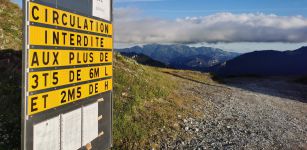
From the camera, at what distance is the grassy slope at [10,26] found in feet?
72.9

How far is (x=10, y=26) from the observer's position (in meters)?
24.9

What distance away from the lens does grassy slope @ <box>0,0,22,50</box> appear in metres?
22.2

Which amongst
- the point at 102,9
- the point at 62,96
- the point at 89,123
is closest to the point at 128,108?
the point at 89,123

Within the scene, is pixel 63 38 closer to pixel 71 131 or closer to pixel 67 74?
pixel 67 74

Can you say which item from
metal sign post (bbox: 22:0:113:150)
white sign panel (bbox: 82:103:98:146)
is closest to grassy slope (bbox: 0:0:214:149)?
metal sign post (bbox: 22:0:113:150)

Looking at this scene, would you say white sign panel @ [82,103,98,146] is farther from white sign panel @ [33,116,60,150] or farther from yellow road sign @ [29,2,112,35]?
yellow road sign @ [29,2,112,35]

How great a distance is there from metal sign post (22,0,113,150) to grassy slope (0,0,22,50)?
13757mm

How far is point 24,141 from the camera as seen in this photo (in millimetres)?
6516

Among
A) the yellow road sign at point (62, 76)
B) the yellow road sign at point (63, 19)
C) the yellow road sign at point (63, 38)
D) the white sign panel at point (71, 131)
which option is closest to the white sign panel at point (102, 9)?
the yellow road sign at point (63, 19)

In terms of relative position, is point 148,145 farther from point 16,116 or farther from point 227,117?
point 227,117

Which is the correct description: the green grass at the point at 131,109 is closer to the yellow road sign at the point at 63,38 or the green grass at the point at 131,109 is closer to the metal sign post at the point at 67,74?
the metal sign post at the point at 67,74

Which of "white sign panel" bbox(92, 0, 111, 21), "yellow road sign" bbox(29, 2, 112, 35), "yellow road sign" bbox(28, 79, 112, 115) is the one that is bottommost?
"yellow road sign" bbox(28, 79, 112, 115)

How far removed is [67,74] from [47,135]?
1.59m

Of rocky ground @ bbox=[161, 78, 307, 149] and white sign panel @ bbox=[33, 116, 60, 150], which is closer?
white sign panel @ bbox=[33, 116, 60, 150]
